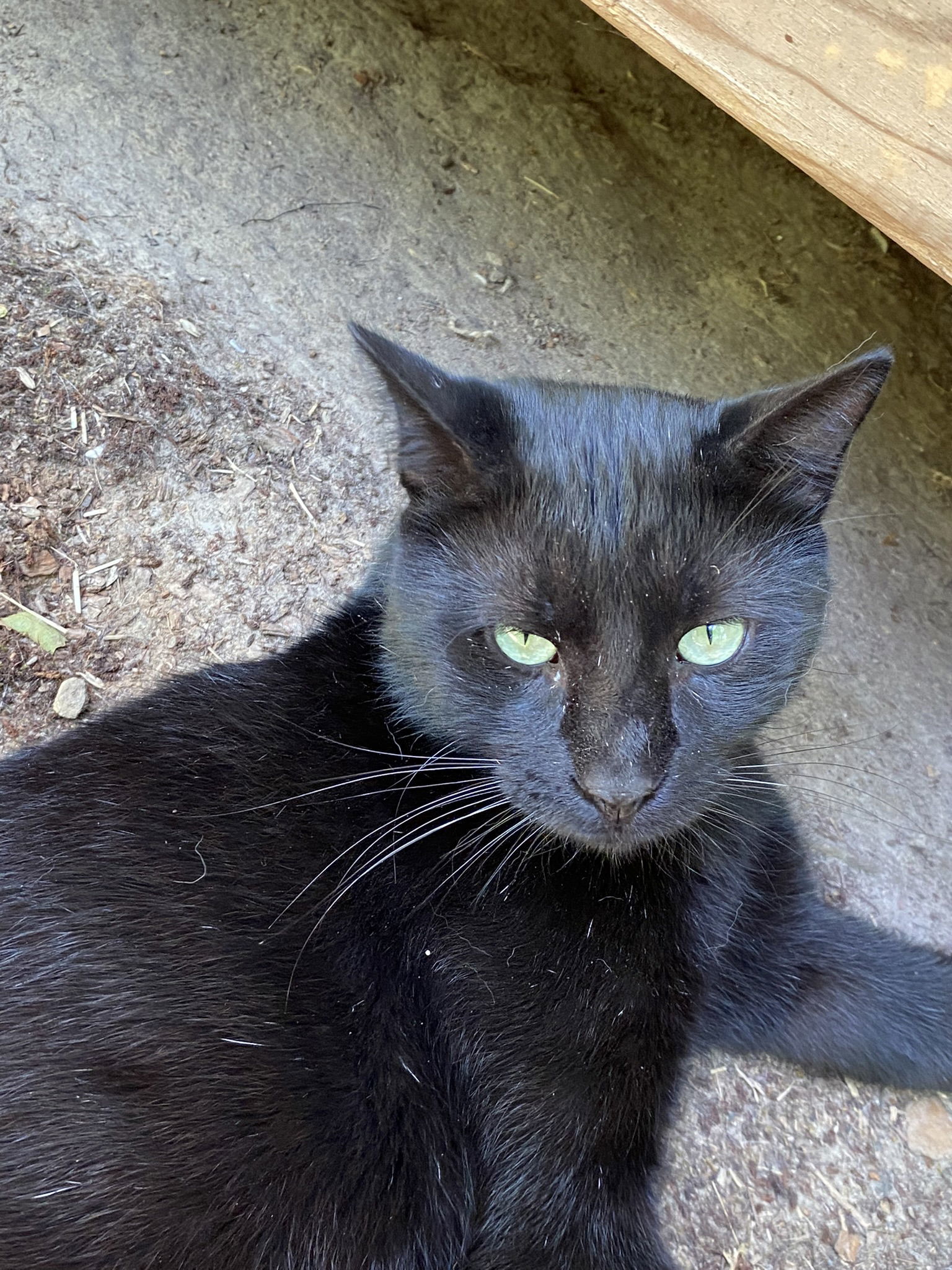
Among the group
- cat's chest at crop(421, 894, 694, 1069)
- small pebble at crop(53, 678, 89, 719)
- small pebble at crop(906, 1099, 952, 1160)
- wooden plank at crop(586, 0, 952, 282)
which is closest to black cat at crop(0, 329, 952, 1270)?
cat's chest at crop(421, 894, 694, 1069)

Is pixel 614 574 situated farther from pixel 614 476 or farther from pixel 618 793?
pixel 618 793

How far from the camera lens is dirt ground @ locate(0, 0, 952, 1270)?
92.0 inches

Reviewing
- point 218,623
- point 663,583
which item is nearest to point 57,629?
point 218,623

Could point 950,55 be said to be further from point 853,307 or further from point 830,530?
point 853,307

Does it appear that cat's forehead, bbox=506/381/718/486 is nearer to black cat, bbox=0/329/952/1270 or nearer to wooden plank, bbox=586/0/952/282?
black cat, bbox=0/329/952/1270

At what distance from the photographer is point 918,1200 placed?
80.1 inches

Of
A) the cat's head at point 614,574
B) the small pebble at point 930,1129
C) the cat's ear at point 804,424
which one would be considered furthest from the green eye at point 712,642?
the small pebble at point 930,1129

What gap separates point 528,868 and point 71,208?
2.45 m

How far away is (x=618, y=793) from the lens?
4.86ft

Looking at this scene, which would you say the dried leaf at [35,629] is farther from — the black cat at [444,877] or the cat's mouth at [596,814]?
the cat's mouth at [596,814]

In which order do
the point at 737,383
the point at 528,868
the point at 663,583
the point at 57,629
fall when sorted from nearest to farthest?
1. the point at 663,583
2. the point at 528,868
3. the point at 57,629
4. the point at 737,383

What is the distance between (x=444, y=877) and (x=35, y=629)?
136 cm

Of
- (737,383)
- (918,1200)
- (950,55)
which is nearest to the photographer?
(950,55)

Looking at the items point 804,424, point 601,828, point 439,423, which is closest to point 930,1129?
point 601,828
